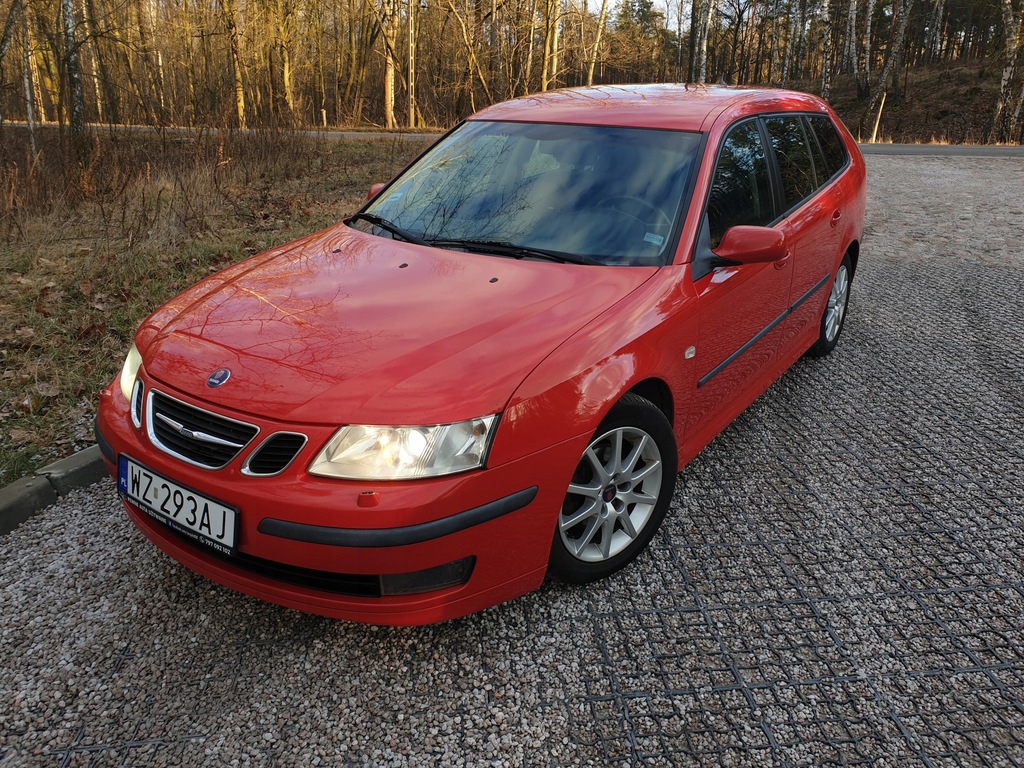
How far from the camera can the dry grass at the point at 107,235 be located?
397 cm

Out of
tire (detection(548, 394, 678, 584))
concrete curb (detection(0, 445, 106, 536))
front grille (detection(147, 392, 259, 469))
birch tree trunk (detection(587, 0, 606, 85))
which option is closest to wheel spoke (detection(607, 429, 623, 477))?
tire (detection(548, 394, 678, 584))

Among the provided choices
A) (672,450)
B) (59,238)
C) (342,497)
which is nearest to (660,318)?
(672,450)

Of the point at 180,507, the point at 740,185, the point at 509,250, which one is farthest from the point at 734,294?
the point at 180,507

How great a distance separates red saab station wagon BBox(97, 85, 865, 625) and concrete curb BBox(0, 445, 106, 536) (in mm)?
793

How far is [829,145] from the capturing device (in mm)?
4641

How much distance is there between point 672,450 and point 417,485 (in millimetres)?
1178

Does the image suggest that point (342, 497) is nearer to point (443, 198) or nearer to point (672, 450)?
point (672, 450)

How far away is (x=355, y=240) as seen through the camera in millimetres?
3305

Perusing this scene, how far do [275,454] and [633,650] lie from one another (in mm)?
1317

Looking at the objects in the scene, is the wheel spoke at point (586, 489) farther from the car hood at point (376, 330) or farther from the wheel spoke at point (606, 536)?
the car hood at point (376, 330)

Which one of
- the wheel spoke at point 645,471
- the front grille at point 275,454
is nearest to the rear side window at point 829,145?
the wheel spoke at point 645,471

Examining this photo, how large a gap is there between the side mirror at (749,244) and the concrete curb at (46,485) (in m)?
2.98

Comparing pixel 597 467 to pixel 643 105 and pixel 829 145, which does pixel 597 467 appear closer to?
pixel 643 105

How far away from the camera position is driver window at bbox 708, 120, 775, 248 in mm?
3150
